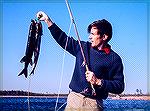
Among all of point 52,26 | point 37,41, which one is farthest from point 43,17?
point 37,41

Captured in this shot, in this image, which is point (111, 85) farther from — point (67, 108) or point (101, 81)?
point (67, 108)

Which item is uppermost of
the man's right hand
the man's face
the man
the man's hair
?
the man's right hand

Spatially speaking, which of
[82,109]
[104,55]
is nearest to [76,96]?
[82,109]

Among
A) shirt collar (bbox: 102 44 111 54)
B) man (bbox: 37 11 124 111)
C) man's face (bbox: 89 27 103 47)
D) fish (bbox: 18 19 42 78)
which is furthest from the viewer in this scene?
fish (bbox: 18 19 42 78)

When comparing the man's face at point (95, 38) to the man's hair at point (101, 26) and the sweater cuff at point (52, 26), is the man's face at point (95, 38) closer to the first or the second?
the man's hair at point (101, 26)

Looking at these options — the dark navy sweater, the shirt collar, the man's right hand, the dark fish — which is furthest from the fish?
the shirt collar

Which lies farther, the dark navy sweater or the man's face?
the man's face

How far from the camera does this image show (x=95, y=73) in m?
4.23

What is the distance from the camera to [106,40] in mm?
4574

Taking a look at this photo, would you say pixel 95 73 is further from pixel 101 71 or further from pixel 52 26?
pixel 52 26

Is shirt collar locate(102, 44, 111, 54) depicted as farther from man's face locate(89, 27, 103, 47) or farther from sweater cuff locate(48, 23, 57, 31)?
sweater cuff locate(48, 23, 57, 31)

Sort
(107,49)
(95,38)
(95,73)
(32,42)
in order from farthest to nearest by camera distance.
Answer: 1. (32,42)
2. (95,38)
3. (107,49)
4. (95,73)

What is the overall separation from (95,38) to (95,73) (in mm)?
477

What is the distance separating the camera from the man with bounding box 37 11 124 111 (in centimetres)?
419
